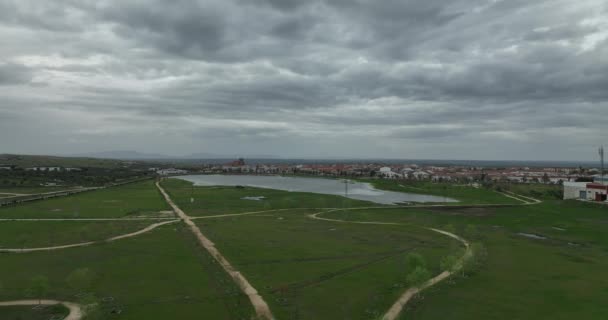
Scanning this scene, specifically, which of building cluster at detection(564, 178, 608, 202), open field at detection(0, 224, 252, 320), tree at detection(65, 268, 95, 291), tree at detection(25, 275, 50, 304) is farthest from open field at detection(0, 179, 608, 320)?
building cluster at detection(564, 178, 608, 202)

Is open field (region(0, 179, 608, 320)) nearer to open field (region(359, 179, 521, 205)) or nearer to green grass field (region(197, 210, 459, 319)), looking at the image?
green grass field (region(197, 210, 459, 319))

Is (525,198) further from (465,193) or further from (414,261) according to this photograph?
(414,261)

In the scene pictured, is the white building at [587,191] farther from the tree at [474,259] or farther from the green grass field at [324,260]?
the tree at [474,259]

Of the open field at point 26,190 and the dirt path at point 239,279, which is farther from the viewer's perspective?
the open field at point 26,190

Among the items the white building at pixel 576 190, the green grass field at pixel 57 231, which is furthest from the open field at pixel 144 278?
the white building at pixel 576 190

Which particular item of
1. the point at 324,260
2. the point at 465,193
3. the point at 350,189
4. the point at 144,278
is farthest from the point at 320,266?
the point at 350,189

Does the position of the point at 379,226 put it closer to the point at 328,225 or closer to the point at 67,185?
the point at 328,225
